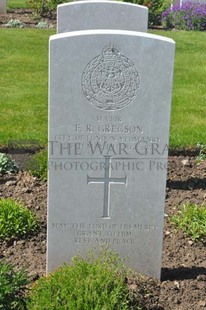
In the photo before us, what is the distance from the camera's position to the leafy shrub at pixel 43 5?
16109mm

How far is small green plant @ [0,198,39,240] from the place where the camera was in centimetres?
522

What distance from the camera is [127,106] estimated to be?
4.35 meters

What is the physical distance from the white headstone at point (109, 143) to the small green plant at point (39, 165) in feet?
5.78

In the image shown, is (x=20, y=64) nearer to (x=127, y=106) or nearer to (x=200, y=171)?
(x=200, y=171)

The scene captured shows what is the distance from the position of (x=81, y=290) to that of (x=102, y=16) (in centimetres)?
277

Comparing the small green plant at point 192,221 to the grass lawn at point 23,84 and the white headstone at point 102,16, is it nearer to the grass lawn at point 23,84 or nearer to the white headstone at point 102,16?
the white headstone at point 102,16

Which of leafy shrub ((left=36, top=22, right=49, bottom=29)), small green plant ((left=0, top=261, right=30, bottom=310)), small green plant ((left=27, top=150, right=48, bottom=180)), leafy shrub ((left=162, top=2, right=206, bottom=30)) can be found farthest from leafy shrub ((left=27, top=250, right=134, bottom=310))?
leafy shrub ((left=162, top=2, right=206, bottom=30))

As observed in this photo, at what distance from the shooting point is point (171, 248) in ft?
17.0

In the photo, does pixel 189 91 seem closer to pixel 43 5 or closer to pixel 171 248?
pixel 171 248

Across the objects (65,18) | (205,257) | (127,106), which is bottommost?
(205,257)

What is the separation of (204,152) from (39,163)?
1864 millimetres

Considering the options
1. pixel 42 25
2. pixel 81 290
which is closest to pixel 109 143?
pixel 81 290

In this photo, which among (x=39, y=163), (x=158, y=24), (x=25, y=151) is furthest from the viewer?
(x=158, y=24)

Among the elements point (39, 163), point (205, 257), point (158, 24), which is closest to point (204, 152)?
point (39, 163)
